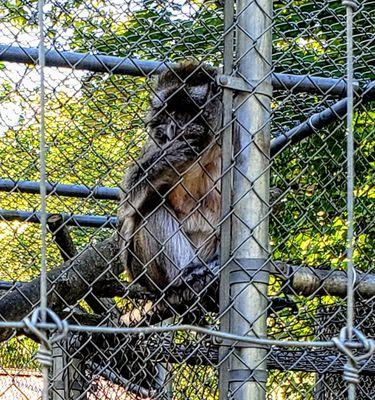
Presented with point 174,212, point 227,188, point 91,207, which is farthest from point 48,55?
point 91,207

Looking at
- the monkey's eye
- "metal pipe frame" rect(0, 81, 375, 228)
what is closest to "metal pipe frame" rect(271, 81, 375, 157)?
"metal pipe frame" rect(0, 81, 375, 228)

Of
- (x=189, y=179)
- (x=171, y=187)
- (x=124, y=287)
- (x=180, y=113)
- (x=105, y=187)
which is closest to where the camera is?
(x=124, y=287)

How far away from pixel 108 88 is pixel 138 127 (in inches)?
13.2

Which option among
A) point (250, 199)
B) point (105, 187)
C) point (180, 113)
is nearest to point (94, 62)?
point (250, 199)

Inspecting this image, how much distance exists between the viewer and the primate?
12.9 ft

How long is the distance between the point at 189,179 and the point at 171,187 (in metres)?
0.89

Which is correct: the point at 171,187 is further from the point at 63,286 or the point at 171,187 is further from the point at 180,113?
the point at 180,113

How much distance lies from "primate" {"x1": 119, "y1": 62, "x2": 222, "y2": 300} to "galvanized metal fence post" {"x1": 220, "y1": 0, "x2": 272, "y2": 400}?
93cm

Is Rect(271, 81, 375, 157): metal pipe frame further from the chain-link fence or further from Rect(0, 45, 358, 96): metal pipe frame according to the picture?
Rect(0, 45, 358, 96): metal pipe frame

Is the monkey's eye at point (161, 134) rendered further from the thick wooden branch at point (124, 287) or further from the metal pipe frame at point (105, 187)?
the thick wooden branch at point (124, 287)

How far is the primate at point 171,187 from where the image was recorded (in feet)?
12.9

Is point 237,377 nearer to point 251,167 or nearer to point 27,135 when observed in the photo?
point 251,167

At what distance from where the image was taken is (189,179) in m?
4.78

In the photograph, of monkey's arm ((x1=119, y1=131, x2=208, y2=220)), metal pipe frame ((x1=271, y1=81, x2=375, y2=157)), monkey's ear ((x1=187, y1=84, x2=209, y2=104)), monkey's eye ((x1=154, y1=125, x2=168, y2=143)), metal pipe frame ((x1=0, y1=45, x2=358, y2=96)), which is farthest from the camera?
Result: monkey's eye ((x1=154, y1=125, x2=168, y2=143))
